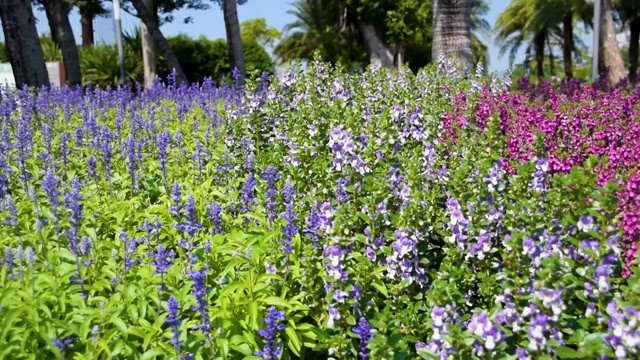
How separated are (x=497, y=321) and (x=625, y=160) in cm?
295

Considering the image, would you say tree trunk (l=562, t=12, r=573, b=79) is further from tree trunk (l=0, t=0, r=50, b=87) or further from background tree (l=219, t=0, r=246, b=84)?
tree trunk (l=0, t=0, r=50, b=87)

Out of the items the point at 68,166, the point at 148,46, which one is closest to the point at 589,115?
the point at 68,166

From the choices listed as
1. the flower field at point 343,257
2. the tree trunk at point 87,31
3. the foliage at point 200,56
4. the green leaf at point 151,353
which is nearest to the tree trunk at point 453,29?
the flower field at point 343,257

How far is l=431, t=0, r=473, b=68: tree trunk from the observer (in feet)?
33.3

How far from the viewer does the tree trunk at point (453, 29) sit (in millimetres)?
10156

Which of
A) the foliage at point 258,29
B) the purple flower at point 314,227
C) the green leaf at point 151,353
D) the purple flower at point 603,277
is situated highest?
the foliage at point 258,29

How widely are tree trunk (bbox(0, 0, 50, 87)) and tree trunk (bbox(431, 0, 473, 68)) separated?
6487 millimetres

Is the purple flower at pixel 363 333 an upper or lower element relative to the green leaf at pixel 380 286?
lower

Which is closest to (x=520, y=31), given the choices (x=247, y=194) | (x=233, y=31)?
(x=233, y=31)

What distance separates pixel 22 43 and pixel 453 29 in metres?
7.04

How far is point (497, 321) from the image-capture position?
7.55 ft

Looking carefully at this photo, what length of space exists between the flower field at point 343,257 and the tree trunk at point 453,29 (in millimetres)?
5366

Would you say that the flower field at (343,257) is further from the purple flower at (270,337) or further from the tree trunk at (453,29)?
the tree trunk at (453,29)

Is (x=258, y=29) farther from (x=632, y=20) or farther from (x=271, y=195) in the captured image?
(x=271, y=195)
